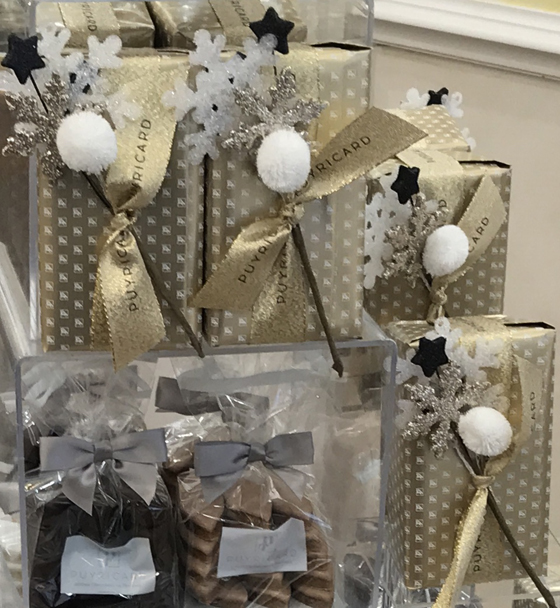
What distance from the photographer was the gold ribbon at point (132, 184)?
24.6 inches

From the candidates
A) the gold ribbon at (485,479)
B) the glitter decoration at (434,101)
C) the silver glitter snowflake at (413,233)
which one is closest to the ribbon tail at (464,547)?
the gold ribbon at (485,479)

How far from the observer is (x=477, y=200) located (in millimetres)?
794

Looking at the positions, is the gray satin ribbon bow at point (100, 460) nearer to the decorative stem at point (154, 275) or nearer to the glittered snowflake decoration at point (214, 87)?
the decorative stem at point (154, 275)

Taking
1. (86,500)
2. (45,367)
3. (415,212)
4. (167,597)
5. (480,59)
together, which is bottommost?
(167,597)

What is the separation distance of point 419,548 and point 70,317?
46 cm

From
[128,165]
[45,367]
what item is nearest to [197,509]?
[45,367]

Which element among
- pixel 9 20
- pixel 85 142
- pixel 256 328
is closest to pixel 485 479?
pixel 256 328

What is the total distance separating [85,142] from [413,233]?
0.37 m

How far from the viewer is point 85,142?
59 centimetres

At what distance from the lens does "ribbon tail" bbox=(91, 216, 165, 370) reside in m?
0.63

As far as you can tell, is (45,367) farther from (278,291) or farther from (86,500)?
(278,291)

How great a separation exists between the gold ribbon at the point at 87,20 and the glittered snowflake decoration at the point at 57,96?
28mm

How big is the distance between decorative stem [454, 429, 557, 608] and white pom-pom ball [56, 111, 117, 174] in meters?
0.47

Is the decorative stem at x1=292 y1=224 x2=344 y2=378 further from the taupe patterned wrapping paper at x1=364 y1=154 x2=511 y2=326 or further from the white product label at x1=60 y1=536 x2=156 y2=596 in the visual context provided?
the white product label at x1=60 y1=536 x2=156 y2=596
